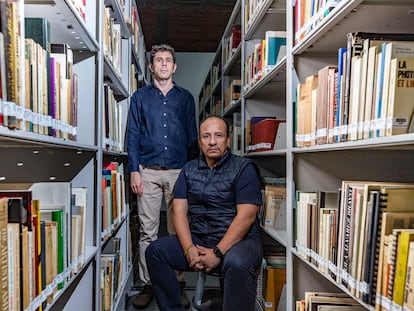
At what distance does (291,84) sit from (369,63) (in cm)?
73

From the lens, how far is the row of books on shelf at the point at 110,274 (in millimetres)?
2156

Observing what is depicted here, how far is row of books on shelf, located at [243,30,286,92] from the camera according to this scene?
8.01 ft

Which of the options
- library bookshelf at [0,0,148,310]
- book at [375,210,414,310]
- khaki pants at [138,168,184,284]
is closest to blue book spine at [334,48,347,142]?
book at [375,210,414,310]

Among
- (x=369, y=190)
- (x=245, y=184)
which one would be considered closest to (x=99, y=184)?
(x=245, y=184)

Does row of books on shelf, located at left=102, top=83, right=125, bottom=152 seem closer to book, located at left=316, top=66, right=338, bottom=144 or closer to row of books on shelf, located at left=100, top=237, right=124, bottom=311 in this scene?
row of books on shelf, located at left=100, top=237, right=124, bottom=311

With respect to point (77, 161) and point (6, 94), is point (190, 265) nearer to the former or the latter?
point (77, 161)

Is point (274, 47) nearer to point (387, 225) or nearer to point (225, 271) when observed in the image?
point (225, 271)

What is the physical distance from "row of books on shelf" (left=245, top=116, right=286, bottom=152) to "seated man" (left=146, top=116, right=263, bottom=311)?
0.22 m

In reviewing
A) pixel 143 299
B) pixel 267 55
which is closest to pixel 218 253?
pixel 143 299

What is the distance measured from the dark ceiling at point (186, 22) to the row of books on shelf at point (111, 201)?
3.76 meters

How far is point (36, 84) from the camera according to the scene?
1.14 m

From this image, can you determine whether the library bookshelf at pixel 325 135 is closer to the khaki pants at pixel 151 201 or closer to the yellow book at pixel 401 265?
the yellow book at pixel 401 265

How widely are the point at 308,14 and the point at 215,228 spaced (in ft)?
4.01

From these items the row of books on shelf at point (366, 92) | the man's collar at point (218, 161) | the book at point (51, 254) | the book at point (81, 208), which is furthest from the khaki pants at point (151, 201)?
the book at point (51, 254)
